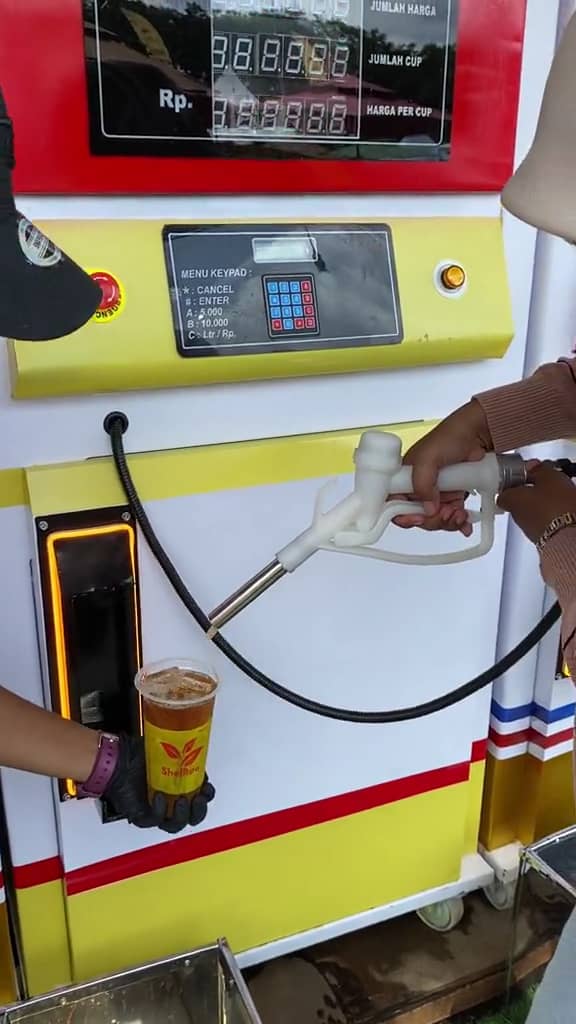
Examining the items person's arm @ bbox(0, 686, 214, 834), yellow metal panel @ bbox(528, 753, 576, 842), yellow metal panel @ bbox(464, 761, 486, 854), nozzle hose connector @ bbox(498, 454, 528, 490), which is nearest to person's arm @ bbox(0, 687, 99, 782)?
person's arm @ bbox(0, 686, 214, 834)

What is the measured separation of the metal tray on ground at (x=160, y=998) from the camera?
1.24 metres

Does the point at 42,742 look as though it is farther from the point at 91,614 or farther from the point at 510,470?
the point at 510,470

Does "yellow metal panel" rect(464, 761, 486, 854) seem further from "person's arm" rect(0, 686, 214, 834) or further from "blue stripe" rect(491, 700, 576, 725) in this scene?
"person's arm" rect(0, 686, 214, 834)

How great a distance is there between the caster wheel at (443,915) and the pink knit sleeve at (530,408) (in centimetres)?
87

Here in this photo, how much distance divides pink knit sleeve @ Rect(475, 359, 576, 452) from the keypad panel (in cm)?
24

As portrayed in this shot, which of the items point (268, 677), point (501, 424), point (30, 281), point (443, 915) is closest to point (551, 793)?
point (443, 915)

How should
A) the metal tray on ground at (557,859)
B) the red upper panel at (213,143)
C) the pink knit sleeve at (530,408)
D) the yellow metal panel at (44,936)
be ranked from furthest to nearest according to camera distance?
the metal tray on ground at (557,859), the yellow metal panel at (44,936), the pink knit sleeve at (530,408), the red upper panel at (213,143)

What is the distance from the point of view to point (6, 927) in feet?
4.17

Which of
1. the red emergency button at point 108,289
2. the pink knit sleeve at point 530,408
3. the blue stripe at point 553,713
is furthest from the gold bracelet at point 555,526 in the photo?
the blue stripe at point 553,713

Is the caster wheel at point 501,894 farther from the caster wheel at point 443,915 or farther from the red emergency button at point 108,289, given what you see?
the red emergency button at point 108,289

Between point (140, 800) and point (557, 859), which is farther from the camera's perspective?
point (557, 859)

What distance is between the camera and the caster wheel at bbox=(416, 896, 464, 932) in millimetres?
1582

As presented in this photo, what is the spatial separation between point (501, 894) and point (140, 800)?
31.8 inches

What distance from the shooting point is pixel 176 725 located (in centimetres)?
102
